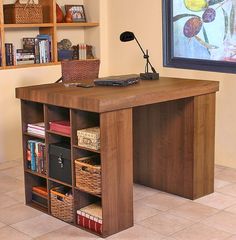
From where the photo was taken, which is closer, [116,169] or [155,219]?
[116,169]

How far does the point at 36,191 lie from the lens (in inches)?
147

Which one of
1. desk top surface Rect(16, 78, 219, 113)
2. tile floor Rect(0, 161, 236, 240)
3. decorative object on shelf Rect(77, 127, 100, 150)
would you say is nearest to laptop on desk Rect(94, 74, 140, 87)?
desk top surface Rect(16, 78, 219, 113)

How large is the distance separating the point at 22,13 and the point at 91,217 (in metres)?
2.48

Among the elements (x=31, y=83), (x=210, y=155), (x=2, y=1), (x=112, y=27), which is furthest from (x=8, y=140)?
(x=210, y=155)

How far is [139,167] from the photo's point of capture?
414cm

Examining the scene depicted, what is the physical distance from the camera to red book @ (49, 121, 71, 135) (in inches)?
130

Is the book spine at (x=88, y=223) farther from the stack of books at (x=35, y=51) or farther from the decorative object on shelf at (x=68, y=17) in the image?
the decorative object on shelf at (x=68, y=17)

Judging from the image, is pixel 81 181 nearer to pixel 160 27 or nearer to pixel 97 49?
pixel 160 27

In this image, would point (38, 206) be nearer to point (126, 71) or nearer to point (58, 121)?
point (58, 121)

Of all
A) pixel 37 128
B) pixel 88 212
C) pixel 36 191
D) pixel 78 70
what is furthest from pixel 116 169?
pixel 78 70

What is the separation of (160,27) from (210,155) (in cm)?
168

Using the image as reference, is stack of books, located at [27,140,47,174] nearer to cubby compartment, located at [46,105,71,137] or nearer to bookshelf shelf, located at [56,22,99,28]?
cubby compartment, located at [46,105,71,137]

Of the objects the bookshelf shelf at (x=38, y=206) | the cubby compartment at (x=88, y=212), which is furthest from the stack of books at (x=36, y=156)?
the cubby compartment at (x=88, y=212)

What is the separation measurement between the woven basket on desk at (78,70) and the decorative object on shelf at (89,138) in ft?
4.25
